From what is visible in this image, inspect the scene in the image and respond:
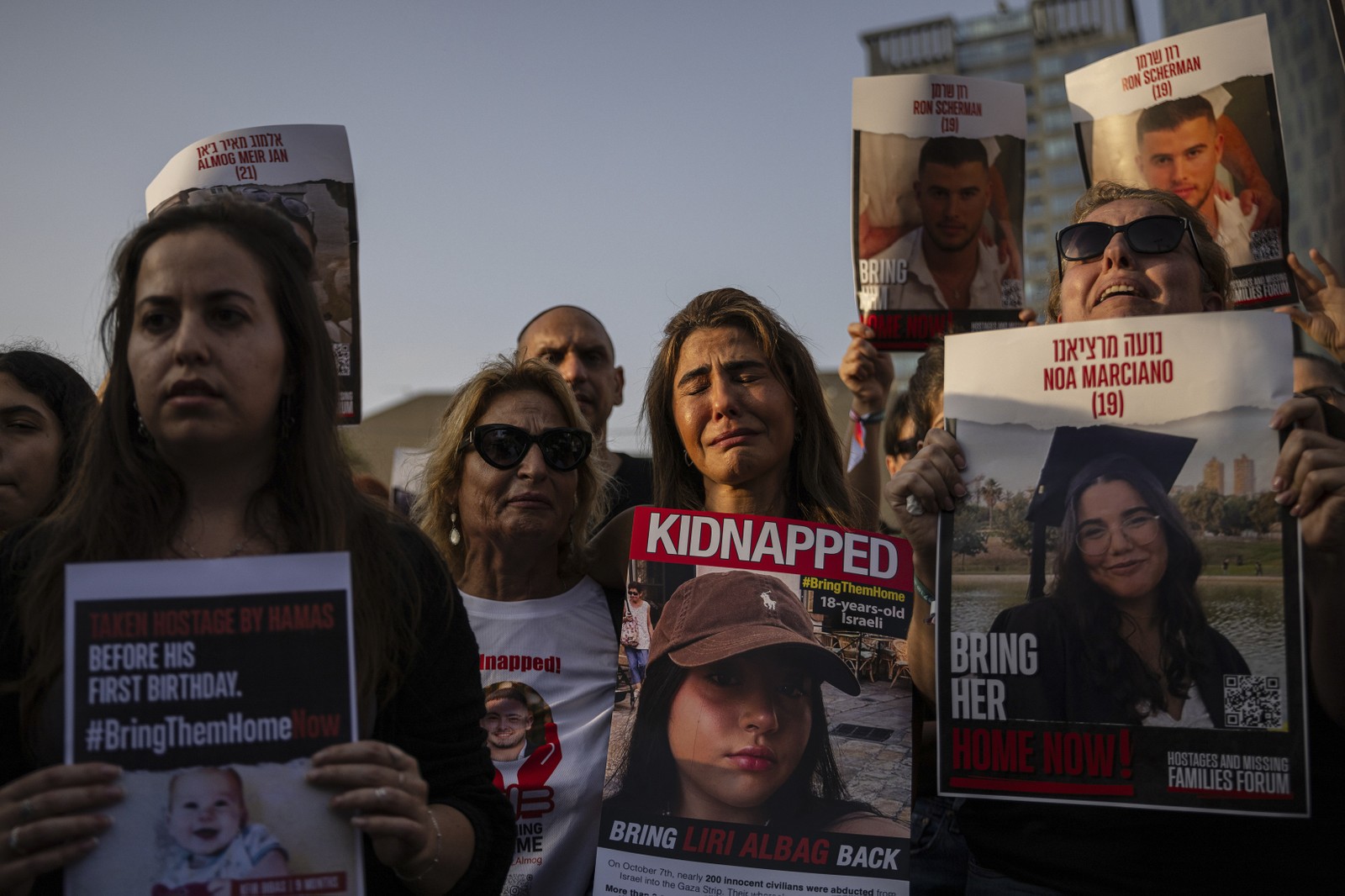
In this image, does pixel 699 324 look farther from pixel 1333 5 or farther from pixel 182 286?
pixel 1333 5

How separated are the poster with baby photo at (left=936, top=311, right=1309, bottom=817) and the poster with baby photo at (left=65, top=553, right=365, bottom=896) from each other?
130 cm

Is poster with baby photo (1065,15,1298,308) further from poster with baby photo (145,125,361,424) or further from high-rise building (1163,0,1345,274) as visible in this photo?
high-rise building (1163,0,1345,274)

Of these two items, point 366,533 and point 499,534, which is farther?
point 499,534

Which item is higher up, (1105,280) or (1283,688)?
(1105,280)

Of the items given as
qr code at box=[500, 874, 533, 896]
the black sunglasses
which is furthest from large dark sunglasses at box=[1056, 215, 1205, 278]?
the black sunglasses

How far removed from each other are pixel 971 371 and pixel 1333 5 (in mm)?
2359

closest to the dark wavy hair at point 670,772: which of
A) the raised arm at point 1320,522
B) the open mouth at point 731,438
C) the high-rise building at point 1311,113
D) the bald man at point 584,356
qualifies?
the open mouth at point 731,438

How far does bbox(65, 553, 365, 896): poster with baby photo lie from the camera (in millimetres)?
1896

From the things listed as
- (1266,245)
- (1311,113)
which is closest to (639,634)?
(1266,245)

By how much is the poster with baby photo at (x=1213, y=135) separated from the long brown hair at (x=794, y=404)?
1.51 m

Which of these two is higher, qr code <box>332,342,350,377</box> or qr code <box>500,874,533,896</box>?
qr code <box>332,342,350,377</box>

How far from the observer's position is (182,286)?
82.7 inches

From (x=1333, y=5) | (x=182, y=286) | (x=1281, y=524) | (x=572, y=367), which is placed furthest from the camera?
(x=572, y=367)

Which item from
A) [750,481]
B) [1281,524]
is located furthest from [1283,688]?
[750,481]
